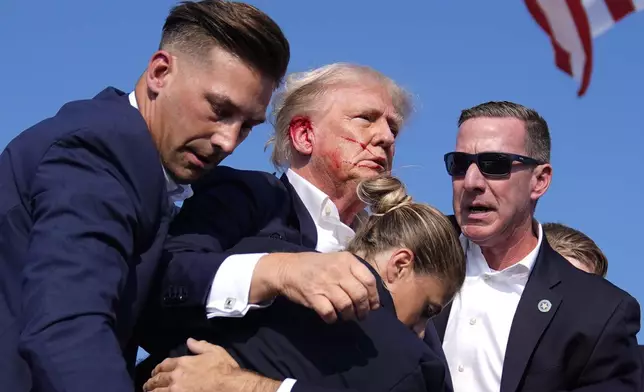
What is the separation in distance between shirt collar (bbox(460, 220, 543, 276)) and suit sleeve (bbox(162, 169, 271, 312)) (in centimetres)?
285

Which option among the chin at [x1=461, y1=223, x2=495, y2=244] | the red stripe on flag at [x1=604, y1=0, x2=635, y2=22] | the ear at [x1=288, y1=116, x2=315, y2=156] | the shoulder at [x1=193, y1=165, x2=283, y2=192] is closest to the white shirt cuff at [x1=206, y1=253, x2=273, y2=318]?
the shoulder at [x1=193, y1=165, x2=283, y2=192]

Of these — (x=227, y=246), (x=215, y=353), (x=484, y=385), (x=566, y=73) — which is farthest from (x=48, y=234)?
(x=484, y=385)

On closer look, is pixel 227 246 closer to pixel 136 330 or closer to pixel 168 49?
pixel 136 330

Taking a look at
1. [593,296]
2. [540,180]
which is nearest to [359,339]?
[593,296]

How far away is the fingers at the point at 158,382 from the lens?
150 inches

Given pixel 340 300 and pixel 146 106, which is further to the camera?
pixel 146 106

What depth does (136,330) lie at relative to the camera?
410cm

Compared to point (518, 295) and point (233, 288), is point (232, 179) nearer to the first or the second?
point (233, 288)

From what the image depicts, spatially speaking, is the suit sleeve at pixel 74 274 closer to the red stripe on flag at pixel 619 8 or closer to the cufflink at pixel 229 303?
the cufflink at pixel 229 303

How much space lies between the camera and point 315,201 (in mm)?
5234

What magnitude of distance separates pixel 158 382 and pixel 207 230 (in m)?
0.74

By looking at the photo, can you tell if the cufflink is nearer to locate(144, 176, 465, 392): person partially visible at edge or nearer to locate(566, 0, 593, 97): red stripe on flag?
locate(144, 176, 465, 392): person partially visible at edge

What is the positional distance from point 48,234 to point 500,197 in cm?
440

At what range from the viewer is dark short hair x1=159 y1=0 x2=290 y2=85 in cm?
411
